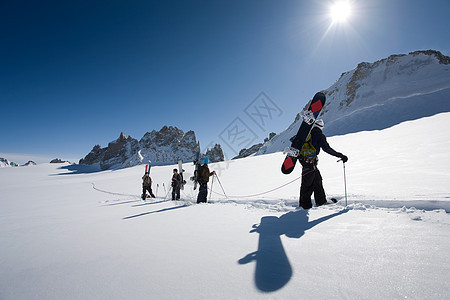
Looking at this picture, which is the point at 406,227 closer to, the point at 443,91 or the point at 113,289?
the point at 113,289

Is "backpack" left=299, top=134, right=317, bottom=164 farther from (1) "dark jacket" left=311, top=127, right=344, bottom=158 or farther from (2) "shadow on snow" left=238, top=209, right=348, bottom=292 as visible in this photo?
(2) "shadow on snow" left=238, top=209, right=348, bottom=292

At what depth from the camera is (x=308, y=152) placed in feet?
15.7

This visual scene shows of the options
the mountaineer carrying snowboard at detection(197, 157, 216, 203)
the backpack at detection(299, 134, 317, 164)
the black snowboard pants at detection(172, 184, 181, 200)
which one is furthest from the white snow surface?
the black snowboard pants at detection(172, 184, 181, 200)

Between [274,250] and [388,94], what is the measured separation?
2505 inches

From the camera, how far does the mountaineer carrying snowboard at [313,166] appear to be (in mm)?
4465

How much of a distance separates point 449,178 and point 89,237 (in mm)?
8070

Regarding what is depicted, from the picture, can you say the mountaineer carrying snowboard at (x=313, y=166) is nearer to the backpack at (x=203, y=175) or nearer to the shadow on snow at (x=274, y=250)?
the shadow on snow at (x=274, y=250)

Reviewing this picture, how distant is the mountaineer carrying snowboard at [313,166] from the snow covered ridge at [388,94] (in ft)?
109

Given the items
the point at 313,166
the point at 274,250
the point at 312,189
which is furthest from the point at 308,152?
the point at 274,250

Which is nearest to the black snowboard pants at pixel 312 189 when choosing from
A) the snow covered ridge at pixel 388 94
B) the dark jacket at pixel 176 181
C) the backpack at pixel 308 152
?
the backpack at pixel 308 152

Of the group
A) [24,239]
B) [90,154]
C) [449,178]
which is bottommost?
[24,239]

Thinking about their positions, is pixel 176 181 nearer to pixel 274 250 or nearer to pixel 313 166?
pixel 313 166

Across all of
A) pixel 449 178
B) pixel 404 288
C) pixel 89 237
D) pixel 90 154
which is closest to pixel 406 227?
pixel 404 288

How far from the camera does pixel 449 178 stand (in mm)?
4586
